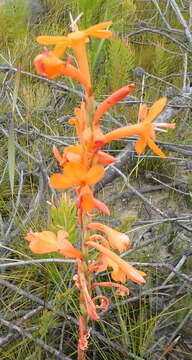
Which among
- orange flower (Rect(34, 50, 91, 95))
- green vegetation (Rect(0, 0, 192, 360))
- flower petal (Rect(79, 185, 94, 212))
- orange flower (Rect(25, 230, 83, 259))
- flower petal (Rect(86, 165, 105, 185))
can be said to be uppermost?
orange flower (Rect(34, 50, 91, 95))

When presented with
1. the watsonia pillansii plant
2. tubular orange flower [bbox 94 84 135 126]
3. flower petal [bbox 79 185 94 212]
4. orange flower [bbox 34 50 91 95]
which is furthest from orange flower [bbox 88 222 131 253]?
orange flower [bbox 34 50 91 95]

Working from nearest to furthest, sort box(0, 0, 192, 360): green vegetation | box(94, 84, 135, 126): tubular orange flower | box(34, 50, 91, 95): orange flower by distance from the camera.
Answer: box(34, 50, 91, 95): orange flower → box(94, 84, 135, 126): tubular orange flower → box(0, 0, 192, 360): green vegetation

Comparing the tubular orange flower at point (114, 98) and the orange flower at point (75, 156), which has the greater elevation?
the tubular orange flower at point (114, 98)

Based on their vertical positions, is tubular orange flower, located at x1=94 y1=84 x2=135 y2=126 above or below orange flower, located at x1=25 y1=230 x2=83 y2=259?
above

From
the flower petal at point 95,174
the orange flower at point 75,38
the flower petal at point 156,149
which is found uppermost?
the orange flower at point 75,38

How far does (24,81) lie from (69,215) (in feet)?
5.18

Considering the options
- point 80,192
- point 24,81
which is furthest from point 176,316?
point 24,81

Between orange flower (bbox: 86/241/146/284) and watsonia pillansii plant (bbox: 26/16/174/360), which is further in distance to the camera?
orange flower (bbox: 86/241/146/284)

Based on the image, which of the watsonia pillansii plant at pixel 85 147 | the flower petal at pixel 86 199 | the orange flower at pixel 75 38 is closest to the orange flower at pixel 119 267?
the watsonia pillansii plant at pixel 85 147

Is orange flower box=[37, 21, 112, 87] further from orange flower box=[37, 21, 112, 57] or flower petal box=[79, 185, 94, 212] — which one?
flower petal box=[79, 185, 94, 212]

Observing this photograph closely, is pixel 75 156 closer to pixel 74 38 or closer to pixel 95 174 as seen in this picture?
pixel 95 174

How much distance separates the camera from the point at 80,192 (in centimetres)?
80

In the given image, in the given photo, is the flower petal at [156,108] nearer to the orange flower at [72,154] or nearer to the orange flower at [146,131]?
the orange flower at [146,131]

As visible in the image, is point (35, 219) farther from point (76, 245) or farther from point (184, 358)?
point (184, 358)
